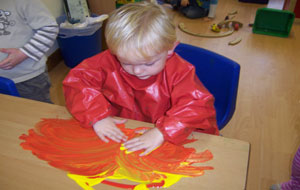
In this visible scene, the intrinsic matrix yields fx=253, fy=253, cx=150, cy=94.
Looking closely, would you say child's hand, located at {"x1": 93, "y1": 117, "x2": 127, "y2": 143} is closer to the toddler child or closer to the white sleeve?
the toddler child

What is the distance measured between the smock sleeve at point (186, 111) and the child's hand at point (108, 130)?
0.11 m

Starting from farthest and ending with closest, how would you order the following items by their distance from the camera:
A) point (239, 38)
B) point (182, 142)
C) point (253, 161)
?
point (239, 38)
point (253, 161)
point (182, 142)

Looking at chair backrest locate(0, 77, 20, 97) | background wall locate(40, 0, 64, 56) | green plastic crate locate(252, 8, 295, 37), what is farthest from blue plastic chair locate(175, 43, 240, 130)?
green plastic crate locate(252, 8, 295, 37)

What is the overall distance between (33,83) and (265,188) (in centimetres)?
132

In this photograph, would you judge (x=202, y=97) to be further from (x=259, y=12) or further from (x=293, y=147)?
(x=259, y=12)

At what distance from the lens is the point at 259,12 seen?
296cm

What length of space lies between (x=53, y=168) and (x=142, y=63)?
1.19 ft

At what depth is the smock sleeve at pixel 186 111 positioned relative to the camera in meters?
0.70

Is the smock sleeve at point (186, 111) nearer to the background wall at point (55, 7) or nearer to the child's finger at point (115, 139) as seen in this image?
the child's finger at point (115, 139)

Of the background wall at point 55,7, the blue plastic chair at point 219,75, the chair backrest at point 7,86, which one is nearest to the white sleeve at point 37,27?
the chair backrest at point 7,86

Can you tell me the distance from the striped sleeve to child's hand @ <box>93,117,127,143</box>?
0.59m

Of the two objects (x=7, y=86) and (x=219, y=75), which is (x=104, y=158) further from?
(x=219, y=75)

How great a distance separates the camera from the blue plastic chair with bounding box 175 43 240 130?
1.00 metres

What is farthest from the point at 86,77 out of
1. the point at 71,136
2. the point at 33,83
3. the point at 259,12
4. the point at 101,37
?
the point at 259,12
